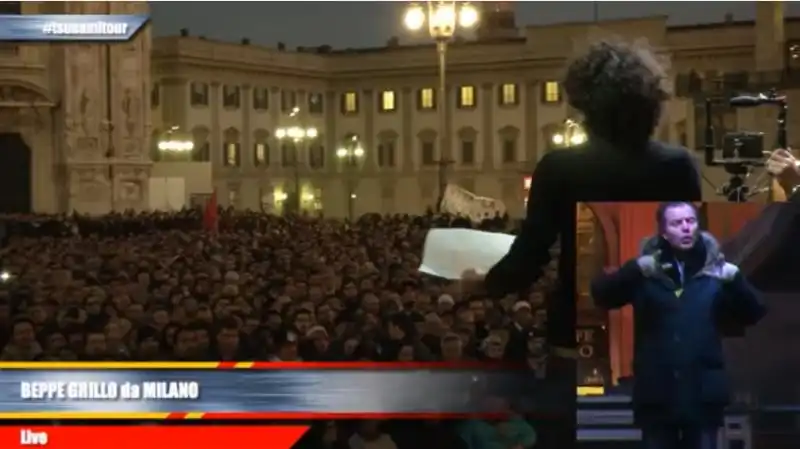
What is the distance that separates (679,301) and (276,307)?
2.34m

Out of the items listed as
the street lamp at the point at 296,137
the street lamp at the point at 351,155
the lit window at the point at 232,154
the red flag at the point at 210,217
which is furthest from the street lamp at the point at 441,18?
the lit window at the point at 232,154

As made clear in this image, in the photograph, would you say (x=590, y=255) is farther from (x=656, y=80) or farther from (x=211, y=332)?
(x=211, y=332)

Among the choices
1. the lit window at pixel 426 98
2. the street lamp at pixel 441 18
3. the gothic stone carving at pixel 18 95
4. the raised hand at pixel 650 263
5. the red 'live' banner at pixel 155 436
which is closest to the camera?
the raised hand at pixel 650 263

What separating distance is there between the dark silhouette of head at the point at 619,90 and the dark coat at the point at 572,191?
0.06 m

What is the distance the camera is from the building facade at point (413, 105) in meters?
4.00

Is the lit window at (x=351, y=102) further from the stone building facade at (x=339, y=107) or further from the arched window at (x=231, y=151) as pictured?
the arched window at (x=231, y=151)

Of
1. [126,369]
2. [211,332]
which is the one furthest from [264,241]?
[126,369]

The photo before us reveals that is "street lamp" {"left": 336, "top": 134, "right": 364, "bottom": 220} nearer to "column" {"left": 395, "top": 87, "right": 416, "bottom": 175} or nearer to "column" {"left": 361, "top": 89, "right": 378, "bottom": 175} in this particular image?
"column" {"left": 361, "top": 89, "right": 378, "bottom": 175}

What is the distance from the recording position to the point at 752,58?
14.5ft

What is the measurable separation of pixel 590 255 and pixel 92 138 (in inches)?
375

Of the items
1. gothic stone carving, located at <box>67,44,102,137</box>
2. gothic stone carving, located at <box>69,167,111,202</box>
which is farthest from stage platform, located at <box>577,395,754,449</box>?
gothic stone carving, located at <box>67,44,102,137</box>

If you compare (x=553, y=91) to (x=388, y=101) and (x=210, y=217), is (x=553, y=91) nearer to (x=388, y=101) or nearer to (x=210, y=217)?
(x=210, y=217)

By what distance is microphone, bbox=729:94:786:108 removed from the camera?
3162 millimetres

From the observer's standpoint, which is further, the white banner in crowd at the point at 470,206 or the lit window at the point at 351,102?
the lit window at the point at 351,102
